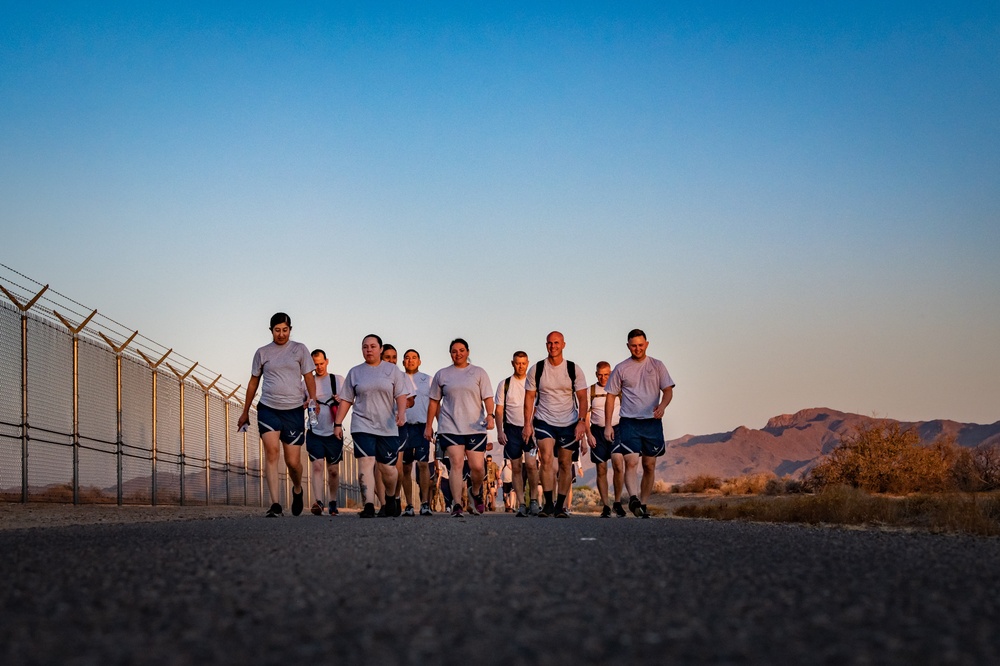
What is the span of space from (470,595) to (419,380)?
42.9ft

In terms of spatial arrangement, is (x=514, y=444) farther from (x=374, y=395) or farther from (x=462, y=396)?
(x=374, y=395)

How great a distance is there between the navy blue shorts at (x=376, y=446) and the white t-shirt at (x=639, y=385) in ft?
9.08

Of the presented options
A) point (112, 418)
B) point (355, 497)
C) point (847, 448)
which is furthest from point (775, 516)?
point (355, 497)

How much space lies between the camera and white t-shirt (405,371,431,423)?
16953 mm

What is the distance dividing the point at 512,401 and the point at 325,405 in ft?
9.70

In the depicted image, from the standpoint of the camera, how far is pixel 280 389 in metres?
13.8

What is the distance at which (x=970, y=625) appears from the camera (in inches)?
145

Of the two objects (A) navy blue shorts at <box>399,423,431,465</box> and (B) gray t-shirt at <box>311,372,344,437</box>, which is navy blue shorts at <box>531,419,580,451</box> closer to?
(A) navy blue shorts at <box>399,423,431,465</box>

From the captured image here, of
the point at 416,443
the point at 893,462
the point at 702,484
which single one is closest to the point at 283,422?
the point at 416,443

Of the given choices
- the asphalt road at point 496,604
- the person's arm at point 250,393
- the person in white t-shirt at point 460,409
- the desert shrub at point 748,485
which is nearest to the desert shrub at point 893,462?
the desert shrub at point 748,485

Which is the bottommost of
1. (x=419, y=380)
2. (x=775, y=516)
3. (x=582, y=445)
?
(x=775, y=516)

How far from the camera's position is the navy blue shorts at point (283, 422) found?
45.6 ft

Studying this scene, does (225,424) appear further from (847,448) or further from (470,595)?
(470,595)

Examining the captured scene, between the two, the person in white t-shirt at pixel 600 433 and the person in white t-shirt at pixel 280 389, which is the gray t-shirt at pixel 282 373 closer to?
the person in white t-shirt at pixel 280 389
